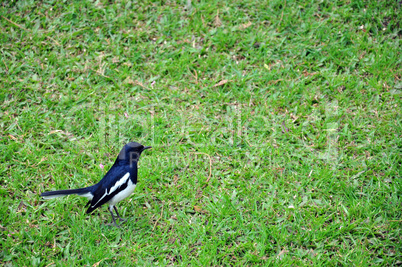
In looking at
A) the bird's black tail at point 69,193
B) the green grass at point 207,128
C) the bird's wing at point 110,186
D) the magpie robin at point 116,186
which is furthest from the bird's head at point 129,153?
the green grass at point 207,128

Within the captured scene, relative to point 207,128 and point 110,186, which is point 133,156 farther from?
point 207,128

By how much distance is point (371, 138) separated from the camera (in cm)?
532

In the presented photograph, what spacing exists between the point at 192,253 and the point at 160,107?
243cm

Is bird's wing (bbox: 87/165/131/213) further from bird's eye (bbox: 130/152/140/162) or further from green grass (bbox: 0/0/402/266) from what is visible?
green grass (bbox: 0/0/402/266)

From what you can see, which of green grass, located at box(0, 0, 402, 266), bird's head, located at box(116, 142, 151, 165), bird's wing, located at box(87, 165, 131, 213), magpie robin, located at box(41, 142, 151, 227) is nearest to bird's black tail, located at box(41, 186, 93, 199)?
magpie robin, located at box(41, 142, 151, 227)

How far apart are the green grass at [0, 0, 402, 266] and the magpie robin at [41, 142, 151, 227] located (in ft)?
1.32

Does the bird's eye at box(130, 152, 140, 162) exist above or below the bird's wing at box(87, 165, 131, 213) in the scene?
above

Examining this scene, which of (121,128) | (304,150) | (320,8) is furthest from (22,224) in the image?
(320,8)

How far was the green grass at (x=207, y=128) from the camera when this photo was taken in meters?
4.40

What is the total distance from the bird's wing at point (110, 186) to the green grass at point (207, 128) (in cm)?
43

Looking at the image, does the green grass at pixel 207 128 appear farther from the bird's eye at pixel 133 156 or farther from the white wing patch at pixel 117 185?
the bird's eye at pixel 133 156

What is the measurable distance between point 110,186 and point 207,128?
1.84m

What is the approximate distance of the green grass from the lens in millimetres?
4398

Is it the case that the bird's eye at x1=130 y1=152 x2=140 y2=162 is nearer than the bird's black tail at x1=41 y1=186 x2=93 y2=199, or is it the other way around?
the bird's black tail at x1=41 y1=186 x2=93 y2=199
